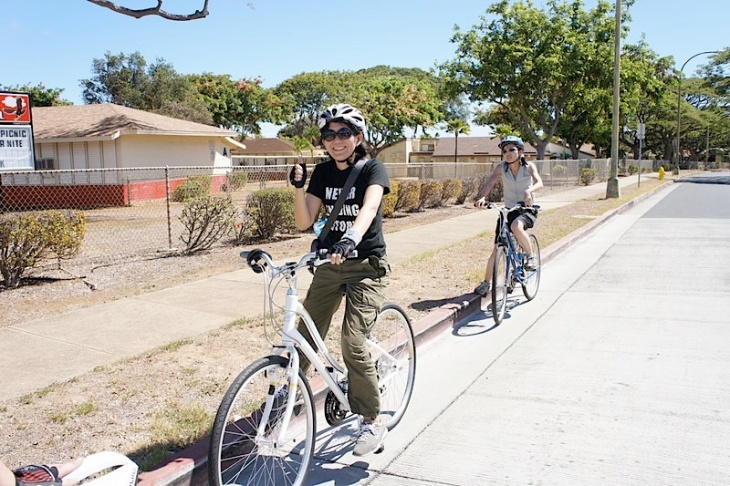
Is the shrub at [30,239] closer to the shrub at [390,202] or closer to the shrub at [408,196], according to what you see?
the shrub at [390,202]

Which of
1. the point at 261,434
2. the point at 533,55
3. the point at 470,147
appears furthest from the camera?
the point at 470,147

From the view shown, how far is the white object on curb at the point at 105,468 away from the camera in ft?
9.35

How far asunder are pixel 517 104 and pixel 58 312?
32.7 m

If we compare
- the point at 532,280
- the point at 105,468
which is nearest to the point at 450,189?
the point at 532,280

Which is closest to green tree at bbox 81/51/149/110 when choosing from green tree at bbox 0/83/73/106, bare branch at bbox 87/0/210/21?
green tree at bbox 0/83/73/106

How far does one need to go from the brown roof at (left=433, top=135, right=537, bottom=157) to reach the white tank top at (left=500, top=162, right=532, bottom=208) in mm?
63952

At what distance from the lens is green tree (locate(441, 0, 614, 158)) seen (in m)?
33.1

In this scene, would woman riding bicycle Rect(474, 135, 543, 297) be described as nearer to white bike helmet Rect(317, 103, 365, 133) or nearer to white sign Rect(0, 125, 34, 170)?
white bike helmet Rect(317, 103, 365, 133)

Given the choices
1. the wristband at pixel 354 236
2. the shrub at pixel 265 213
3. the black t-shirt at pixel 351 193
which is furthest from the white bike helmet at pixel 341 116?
the shrub at pixel 265 213

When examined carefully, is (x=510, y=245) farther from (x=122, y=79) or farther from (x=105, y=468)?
(x=122, y=79)

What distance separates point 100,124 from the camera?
25938 mm

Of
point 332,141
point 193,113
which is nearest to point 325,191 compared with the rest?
point 332,141

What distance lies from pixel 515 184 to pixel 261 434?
16.3 feet

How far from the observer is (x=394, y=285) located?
8.34m
